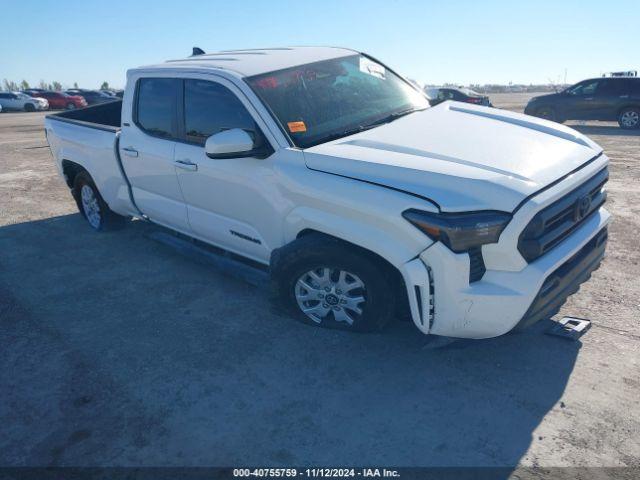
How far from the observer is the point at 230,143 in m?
3.30

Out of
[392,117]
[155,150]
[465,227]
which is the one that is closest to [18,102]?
[155,150]

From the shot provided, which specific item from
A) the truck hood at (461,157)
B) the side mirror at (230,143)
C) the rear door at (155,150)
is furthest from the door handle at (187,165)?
the truck hood at (461,157)

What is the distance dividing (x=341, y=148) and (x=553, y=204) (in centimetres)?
132

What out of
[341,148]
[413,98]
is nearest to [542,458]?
[341,148]

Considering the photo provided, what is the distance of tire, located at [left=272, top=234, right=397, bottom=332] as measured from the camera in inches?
124

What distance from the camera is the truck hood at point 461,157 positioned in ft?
8.66

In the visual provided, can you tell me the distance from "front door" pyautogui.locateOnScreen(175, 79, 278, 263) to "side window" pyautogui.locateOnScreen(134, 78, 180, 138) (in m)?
0.19

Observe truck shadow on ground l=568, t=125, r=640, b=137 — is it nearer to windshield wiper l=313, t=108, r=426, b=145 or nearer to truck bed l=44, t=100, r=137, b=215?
windshield wiper l=313, t=108, r=426, b=145

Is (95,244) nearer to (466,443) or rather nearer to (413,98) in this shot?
(413,98)

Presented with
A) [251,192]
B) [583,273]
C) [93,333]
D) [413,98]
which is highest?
[413,98]

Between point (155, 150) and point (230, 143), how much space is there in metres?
1.38

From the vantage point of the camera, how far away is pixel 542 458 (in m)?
2.43

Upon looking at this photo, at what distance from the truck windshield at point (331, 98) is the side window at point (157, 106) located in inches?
37.0

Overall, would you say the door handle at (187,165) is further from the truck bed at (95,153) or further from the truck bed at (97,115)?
the truck bed at (97,115)
